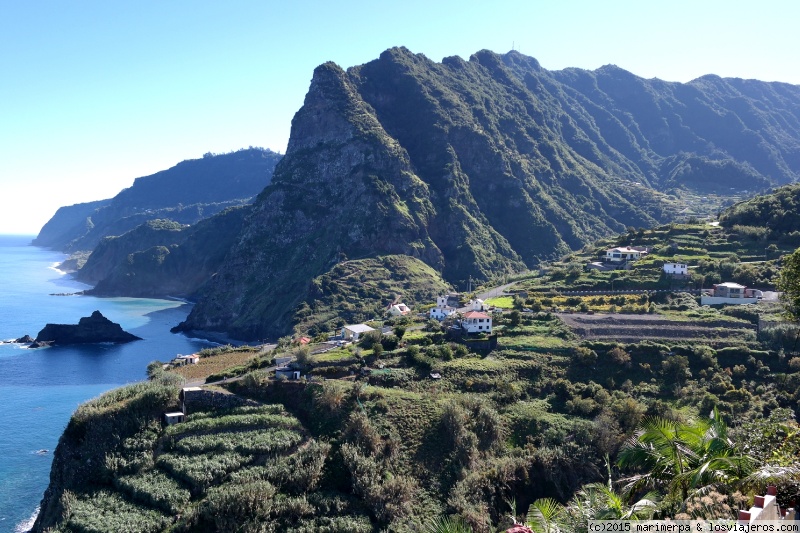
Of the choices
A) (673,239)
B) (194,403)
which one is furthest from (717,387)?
(673,239)

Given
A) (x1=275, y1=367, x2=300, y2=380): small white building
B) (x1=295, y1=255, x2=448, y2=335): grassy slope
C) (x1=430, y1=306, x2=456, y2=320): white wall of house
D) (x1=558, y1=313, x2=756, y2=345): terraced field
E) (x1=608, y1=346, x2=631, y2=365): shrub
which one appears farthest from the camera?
(x1=295, y1=255, x2=448, y2=335): grassy slope

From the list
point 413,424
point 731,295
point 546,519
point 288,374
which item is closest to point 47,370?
point 288,374

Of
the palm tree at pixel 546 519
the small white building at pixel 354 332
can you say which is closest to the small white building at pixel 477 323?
the small white building at pixel 354 332

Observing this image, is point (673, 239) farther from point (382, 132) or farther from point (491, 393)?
point (382, 132)

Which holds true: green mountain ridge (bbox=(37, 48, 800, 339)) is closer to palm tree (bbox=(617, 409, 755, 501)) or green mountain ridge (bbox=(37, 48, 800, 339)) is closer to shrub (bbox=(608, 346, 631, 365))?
shrub (bbox=(608, 346, 631, 365))

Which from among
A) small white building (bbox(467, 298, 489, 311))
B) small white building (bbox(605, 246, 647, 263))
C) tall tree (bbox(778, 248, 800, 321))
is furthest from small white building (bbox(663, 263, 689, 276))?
tall tree (bbox(778, 248, 800, 321))

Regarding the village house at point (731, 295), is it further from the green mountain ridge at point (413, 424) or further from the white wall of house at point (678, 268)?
the white wall of house at point (678, 268)

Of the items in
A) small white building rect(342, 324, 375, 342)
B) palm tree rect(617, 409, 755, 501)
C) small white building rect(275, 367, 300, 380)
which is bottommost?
small white building rect(275, 367, 300, 380)
